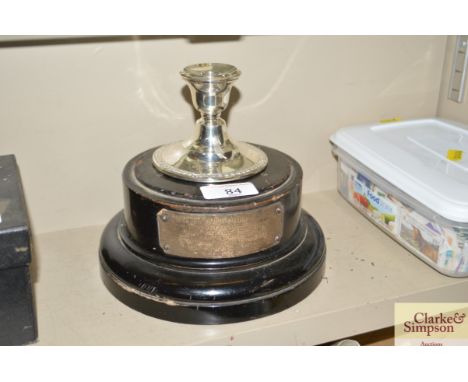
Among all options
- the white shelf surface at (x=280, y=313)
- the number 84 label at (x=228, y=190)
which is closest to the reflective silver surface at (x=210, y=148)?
the number 84 label at (x=228, y=190)

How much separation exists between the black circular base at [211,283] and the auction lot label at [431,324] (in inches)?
5.5

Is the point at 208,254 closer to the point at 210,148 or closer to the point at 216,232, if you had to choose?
the point at 216,232

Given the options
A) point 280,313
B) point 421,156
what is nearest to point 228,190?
point 280,313

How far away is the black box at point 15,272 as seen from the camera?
24.2 inches

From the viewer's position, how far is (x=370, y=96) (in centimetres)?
101

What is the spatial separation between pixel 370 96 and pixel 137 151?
43cm

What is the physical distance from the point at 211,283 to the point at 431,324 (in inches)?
13.2

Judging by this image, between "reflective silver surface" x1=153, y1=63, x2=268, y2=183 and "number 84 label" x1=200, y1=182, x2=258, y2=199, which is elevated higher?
"reflective silver surface" x1=153, y1=63, x2=268, y2=183

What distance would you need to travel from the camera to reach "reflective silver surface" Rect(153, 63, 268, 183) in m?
0.74

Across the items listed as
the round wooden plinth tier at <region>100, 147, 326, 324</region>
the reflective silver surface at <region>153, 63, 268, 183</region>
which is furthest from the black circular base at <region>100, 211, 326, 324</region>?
the reflective silver surface at <region>153, 63, 268, 183</region>

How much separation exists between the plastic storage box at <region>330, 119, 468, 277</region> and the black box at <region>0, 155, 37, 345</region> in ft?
1.68

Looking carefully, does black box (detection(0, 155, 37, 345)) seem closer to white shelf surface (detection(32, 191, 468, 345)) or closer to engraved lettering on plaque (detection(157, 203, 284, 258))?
white shelf surface (detection(32, 191, 468, 345))

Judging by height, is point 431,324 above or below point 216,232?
below

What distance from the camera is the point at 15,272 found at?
64 cm
